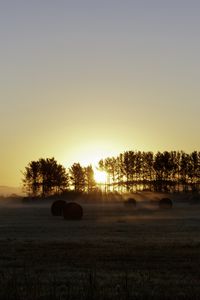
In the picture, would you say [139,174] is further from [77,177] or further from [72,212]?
[72,212]

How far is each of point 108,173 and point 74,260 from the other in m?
153

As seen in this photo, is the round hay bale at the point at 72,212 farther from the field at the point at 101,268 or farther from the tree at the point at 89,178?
the tree at the point at 89,178

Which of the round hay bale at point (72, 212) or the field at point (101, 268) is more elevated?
the round hay bale at point (72, 212)

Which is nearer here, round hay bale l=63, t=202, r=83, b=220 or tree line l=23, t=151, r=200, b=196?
round hay bale l=63, t=202, r=83, b=220

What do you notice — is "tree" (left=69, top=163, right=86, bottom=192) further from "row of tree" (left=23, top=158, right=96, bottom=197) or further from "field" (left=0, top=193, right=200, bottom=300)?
"field" (left=0, top=193, right=200, bottom=300)

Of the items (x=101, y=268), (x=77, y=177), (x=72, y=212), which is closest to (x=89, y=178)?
(x=77, y=177)

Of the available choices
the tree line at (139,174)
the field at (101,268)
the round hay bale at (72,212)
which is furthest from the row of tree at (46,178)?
the field at (101,268)

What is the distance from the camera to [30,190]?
159 m

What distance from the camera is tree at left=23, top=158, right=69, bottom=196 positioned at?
5984 inches

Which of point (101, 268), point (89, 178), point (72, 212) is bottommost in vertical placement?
point (101, 268)

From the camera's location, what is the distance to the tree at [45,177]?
15200 cm

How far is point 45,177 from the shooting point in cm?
15325

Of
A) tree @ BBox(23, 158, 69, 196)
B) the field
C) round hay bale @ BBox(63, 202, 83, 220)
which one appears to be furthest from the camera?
tree @ BBox(23, 158, 69, 196)

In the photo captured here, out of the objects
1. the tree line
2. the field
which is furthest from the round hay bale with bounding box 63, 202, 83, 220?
the tree line
